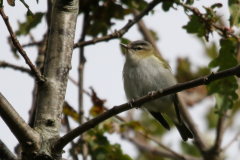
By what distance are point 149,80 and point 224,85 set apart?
3.38 feet

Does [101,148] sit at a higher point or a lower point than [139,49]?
lower

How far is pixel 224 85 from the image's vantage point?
12.3 feet

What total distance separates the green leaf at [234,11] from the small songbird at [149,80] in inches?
48.3

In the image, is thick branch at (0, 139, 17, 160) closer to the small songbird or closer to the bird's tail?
the small songbird

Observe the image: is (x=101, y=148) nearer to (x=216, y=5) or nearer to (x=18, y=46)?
(x=18, y=46)

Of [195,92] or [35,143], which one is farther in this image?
[195,92]

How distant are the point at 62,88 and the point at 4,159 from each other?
72 centimetres

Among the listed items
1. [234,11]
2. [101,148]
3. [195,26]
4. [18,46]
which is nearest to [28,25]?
[101,148]

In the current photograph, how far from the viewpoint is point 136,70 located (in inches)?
177

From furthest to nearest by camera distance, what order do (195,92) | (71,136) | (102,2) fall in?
(195,92), (102,2), (71,136)

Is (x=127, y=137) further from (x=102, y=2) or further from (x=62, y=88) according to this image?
(x=62, y=88)

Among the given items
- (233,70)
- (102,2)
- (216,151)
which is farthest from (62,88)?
(216,151)

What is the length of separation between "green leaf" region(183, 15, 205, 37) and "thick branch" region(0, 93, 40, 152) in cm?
214

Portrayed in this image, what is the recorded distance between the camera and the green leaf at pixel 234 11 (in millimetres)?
3535
